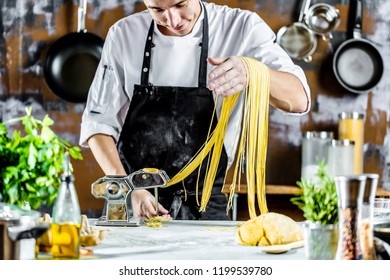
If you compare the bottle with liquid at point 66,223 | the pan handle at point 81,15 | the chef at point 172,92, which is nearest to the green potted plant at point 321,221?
the bottle with liquid at point 66,223

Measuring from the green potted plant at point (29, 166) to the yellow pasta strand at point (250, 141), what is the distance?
2.58ft

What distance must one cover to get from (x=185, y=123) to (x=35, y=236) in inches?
44.6

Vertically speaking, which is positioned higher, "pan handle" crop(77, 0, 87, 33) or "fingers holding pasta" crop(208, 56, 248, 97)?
"pan handle" crop(77, 0, 87, 33)

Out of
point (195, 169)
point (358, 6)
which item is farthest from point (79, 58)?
point (358, 6)

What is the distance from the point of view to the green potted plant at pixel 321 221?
1680 millimetres

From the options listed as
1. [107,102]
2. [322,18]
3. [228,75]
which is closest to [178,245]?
[228,75]

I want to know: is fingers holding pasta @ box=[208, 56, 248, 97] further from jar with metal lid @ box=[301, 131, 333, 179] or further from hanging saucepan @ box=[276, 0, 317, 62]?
hanging saucepan @ box=[276, 0, 317, 62]

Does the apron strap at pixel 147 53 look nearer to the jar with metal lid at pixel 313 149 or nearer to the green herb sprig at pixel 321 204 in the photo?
the jar with metal lid at pixel 313 149

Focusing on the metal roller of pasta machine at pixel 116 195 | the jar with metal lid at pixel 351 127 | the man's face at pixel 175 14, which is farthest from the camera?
the jar with metal lid at pixel 351 127

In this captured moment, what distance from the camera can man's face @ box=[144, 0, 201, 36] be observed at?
262 centimetres

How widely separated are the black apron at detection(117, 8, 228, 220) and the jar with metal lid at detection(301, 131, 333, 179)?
73 cm

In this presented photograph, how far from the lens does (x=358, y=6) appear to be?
129 inches

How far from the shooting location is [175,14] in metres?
2.66

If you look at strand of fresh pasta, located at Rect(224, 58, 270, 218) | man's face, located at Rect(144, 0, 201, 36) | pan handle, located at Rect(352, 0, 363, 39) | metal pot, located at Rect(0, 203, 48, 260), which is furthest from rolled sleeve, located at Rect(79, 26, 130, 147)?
pan handle, located at Rect(352, 0, 363, 39)
